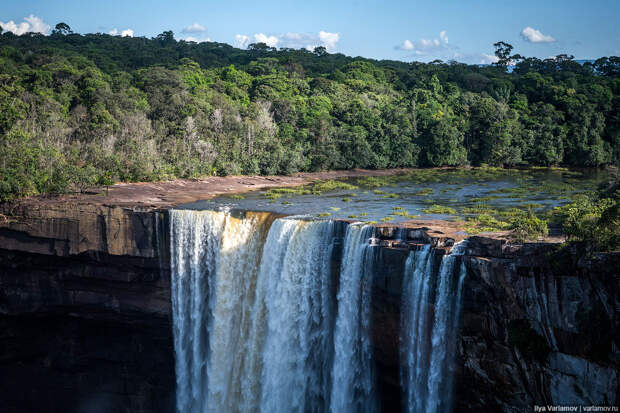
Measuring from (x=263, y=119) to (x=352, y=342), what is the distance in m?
34.1

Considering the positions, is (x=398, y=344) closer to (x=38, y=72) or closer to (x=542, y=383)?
(x=542, y=383)

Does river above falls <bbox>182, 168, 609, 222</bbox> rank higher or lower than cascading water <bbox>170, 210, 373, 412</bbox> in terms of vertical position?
higher

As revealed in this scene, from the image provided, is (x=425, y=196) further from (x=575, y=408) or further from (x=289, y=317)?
(x=575, y=408)

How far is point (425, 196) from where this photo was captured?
114 feet

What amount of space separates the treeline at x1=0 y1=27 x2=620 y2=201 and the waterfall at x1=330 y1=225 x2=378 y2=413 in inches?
731

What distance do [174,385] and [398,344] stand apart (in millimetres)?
13019

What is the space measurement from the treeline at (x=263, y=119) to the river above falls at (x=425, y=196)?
513 cm


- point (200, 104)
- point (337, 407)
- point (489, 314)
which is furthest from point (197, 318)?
point (200, 104)

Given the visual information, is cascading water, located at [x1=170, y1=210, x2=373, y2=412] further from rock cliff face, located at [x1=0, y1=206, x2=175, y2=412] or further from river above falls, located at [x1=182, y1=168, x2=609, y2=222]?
river above falls, located at [x1=182, y1=168, x2=609, y2=222]

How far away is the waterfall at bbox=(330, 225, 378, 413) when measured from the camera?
19.1 m

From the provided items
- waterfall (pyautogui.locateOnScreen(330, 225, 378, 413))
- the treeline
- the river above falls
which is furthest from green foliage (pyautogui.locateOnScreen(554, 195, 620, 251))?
the treeline

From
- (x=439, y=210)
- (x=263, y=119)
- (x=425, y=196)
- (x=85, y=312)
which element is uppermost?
(x=263, y=119)

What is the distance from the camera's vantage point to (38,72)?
4472 centimetres

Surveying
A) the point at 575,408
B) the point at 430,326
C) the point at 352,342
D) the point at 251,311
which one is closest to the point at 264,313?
the point at 251,311
